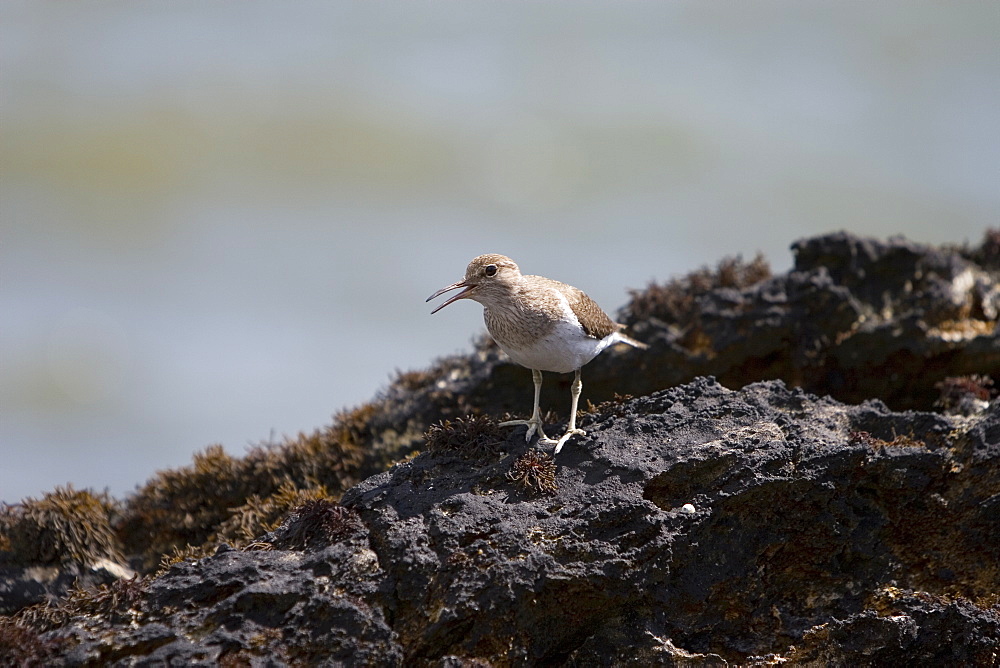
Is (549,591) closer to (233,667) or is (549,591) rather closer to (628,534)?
(628,534)

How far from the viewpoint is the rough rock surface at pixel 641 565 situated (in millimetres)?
5234

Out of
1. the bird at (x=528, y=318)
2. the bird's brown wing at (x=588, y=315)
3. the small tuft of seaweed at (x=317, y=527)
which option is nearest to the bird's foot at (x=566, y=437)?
the bird at (x=528, y=318)

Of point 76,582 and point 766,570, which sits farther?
point 76,582

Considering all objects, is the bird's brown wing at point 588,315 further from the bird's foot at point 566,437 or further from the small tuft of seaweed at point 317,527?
the small tuft of seaweed at point 317,527

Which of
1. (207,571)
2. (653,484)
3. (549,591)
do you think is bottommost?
(549,591)

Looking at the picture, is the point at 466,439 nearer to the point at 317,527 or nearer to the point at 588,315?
the point at 317,527

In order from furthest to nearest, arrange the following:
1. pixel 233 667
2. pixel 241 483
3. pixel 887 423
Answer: pixel 241 483
pixel 887 423
pixel 233 667

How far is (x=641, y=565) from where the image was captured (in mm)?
5734

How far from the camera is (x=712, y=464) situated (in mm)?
6145

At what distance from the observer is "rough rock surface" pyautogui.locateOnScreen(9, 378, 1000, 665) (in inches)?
206

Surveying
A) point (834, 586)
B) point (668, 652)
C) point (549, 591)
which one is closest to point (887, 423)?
point (834, 586)

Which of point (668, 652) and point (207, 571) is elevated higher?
point (207, 571)

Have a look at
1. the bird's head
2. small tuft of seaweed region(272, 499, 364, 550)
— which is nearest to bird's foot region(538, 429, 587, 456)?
the bird's head

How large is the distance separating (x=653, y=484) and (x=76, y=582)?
17.4ft
